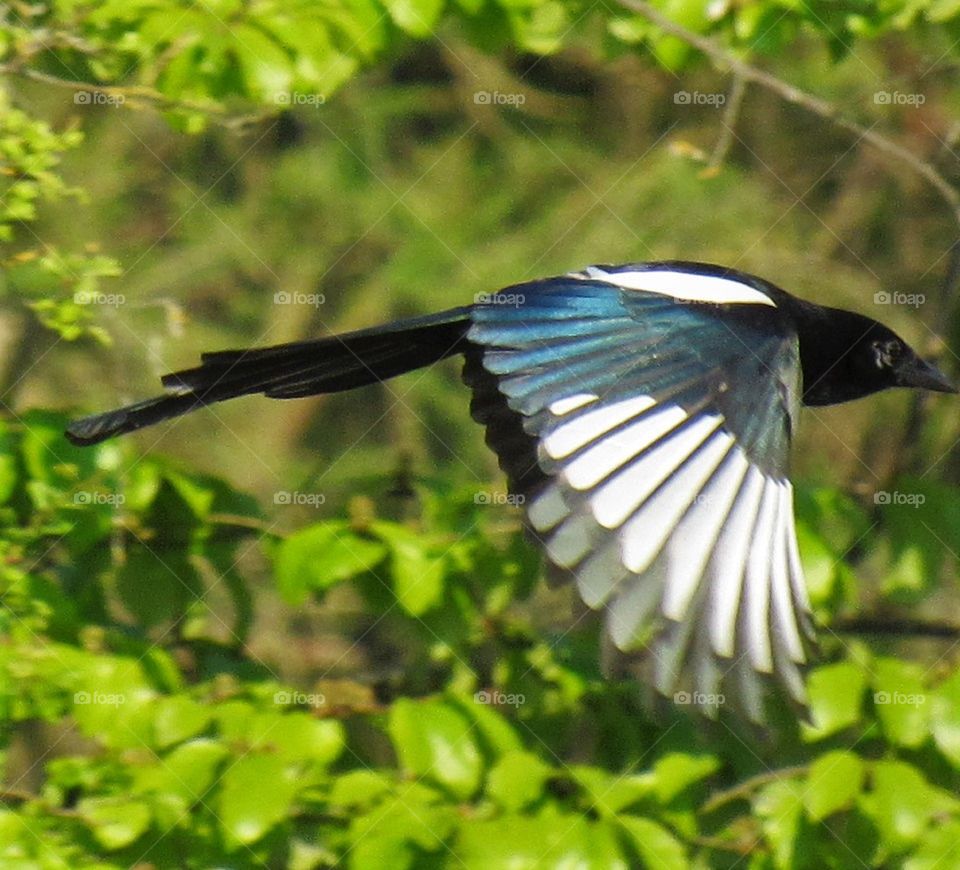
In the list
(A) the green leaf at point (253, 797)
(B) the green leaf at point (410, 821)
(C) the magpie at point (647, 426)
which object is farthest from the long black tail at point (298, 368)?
(B) the green leaf at point (410, 821)

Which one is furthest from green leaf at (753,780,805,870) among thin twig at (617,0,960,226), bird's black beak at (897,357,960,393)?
thin twig at (617,0,960,226)

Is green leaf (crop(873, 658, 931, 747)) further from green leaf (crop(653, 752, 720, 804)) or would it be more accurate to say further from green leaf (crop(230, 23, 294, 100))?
green leaf (crop(230, 23, 294, 100))

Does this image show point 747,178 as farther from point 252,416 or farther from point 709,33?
point 709,33

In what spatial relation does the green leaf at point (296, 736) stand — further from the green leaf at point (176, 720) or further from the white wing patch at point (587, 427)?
the white wing patch at point (587, 427)

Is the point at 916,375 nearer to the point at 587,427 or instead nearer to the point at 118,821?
the point at 587,427

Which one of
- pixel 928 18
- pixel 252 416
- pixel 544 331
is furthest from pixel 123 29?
pixel 252 416

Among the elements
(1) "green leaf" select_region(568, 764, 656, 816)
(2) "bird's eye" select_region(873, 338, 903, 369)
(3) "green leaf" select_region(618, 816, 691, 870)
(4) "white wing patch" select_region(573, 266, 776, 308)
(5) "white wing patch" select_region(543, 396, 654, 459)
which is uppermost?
(2) "bird's eye" select_region(873, 338, 903, 369)
